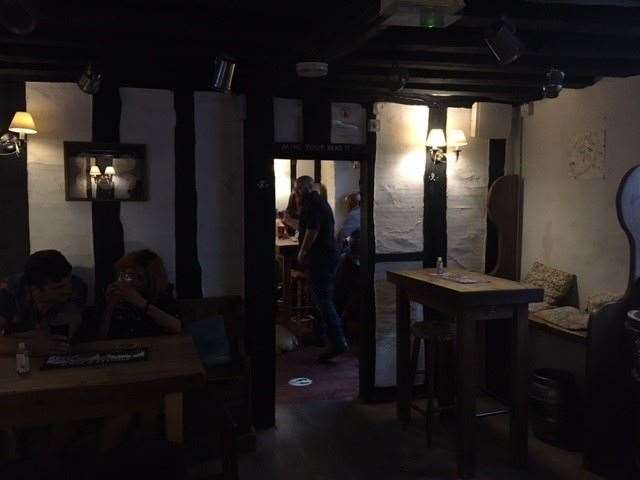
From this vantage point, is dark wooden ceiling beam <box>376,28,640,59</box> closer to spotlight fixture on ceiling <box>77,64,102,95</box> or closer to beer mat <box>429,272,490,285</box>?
beer mat <box>429,272,490,285</box>

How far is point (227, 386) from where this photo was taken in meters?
3.71

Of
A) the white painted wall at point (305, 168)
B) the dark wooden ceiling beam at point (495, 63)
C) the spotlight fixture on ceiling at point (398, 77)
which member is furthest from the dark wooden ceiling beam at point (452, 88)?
the white painted wall at point (305, 168)

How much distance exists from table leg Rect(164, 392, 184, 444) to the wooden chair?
1.87 ft

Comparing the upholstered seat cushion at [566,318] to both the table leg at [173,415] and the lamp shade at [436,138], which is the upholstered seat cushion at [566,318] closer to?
the lamp shade at [436,138]

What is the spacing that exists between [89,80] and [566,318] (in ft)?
11.0

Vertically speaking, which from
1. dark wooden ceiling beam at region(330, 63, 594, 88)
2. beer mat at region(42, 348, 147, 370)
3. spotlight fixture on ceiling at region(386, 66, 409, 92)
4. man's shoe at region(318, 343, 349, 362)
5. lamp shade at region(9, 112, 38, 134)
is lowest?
man's shoe at region(318, 343, 349, 362)

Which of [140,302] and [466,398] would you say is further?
[466,398]

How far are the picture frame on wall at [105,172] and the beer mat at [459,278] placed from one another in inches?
80.5

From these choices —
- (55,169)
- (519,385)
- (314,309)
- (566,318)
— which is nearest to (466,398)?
(519,385)

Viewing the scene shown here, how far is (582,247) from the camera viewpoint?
4.29 meters

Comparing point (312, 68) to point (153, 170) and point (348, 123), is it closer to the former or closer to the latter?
point (348, 123)

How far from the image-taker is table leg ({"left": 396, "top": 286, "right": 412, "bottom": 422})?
13.7 ft

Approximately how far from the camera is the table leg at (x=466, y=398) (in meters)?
3.42

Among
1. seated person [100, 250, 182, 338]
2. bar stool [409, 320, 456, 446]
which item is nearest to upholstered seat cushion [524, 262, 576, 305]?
bar stool [409, 320, 456, 446]
